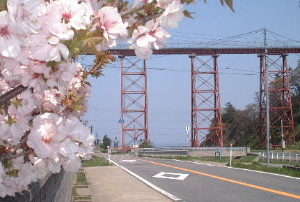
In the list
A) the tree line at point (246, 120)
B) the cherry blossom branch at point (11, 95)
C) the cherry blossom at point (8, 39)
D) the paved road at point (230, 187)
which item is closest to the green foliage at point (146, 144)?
the tree line at point (246, 120)

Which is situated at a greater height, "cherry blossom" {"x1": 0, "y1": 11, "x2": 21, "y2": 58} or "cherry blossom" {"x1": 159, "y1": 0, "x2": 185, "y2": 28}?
"cherry blossom" {"x1": 159, "y1": 0, "x2": 185, "y2": 28}

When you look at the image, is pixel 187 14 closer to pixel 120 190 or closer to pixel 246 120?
pixel 120 190

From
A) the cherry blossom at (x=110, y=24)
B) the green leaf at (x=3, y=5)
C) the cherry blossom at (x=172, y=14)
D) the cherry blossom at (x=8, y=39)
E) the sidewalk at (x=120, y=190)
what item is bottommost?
the sidewalk at (x=120, y=190)

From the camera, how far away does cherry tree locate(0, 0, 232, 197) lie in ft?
3.45

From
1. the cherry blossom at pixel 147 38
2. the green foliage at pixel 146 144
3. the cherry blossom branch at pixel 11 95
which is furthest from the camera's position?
the green foliage at pixel 146 144

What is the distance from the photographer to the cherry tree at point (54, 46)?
1.05 metres

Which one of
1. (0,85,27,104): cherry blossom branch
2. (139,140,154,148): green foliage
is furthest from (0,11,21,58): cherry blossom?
(139,140,154,148): green foliage

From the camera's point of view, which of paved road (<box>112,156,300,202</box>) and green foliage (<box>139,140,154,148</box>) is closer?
paved road (<box>112,156,300,202</box>)

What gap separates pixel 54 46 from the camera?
1140mm

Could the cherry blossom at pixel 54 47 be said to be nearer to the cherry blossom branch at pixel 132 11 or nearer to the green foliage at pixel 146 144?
the cherry blossom branch at pixel 132 11

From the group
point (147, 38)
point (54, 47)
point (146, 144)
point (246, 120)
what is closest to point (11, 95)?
point (54, 47)

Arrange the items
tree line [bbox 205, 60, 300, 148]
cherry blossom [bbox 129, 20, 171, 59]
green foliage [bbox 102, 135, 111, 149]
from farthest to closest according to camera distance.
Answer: green foliage [bbox 102, 135, 111, 149] < tree line [bbox 205, 60, 300, 148] < cherry blossom [bbox 129, 20, 171, 59]

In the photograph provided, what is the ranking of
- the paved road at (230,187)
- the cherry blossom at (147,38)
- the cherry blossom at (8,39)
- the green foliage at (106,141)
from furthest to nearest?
the green foliage at (106,141)
the paved road at (230,187)
the cherry blossom at (147,38)
the cherry blossom at (8,39)

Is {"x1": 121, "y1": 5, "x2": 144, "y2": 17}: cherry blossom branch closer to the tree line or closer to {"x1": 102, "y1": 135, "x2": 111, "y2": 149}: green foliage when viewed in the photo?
the tree line
